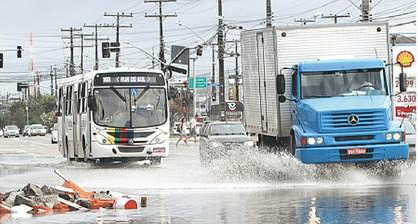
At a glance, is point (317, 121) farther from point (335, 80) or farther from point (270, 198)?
point (270, 198)

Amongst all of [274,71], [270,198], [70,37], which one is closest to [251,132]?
[274,71]

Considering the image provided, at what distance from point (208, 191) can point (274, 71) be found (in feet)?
14.1

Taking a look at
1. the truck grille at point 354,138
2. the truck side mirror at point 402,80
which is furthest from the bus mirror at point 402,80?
the truck grille at point 354,138

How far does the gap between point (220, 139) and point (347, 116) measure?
12501mm

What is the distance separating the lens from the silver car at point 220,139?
3312 centimetres

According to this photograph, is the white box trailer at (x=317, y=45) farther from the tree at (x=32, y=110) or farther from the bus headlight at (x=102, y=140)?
the tree at (x=32, y=110)

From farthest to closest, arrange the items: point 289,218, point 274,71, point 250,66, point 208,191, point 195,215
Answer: point 250,66
point 274,71
point 208,191
point 195,215
point 289,218

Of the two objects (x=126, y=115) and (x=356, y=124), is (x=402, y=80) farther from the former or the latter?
(x=126, y=115)

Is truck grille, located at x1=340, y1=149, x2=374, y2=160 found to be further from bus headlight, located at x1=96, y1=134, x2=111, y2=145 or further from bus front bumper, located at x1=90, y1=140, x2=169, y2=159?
bus headlight, located at x1=96, y1=134, x2=111, y2=145

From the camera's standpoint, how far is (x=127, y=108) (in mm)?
34031

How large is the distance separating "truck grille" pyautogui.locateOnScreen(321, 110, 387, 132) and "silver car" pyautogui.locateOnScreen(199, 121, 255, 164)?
30.7 feet

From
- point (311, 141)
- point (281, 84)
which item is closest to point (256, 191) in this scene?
point (311, 141)

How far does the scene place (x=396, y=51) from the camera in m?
32.4

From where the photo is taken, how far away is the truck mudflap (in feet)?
73.5
